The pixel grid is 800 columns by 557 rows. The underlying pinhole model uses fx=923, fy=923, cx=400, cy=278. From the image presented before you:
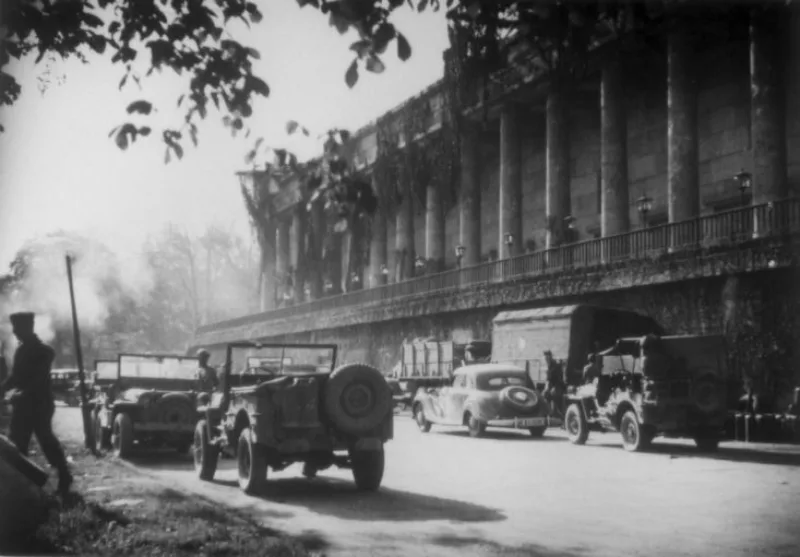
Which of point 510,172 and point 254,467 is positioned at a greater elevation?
point 510,172

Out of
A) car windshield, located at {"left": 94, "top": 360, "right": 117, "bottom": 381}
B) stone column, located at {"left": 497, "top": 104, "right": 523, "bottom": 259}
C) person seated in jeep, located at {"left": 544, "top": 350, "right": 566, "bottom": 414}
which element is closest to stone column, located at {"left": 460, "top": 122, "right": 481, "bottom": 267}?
stone column, located at {"left": 497, "top": 104, "right": 523, "bottom": 259}

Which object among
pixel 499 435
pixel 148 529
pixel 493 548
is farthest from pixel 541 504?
pixel 499 435

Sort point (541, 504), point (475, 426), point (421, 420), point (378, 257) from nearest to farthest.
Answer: point (541, 504), point (475, 426), point (421, 420), point (378, 257)

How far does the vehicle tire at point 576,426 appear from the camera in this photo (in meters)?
19.2

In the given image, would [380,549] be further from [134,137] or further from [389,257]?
[389,257]

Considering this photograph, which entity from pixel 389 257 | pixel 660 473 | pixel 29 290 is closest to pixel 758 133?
pixel 660 473

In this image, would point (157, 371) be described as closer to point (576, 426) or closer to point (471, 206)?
point (576, 426)

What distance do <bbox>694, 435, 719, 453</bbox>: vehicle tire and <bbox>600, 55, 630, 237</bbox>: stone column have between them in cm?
1511

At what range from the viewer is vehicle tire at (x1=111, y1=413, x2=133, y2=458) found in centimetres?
1555

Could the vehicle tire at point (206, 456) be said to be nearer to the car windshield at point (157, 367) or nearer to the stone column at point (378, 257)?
the car windshield at point (157, 367)

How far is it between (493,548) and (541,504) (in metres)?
2.72

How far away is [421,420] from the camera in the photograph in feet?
80.3

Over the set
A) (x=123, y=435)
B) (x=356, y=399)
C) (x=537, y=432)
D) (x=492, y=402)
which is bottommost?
(x=537, y=432)

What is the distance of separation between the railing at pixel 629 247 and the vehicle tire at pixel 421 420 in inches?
298
